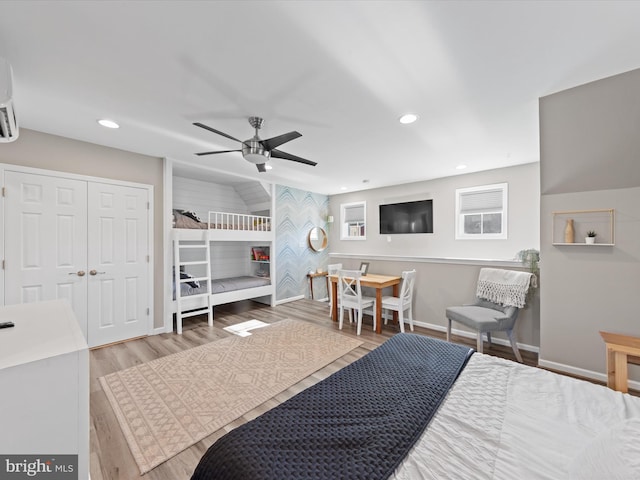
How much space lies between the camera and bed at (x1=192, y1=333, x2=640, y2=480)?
2.75 feet

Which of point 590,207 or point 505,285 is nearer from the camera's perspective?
point 590,207

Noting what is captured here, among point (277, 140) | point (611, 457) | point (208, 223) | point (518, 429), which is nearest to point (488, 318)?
point (518, 429)

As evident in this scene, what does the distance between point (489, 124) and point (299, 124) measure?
1983mm

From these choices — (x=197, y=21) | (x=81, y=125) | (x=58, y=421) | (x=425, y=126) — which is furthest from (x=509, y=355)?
(x=81, y=125)

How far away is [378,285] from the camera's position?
382cm

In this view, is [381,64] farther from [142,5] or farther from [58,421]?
[58,421]

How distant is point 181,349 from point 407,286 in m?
3.10

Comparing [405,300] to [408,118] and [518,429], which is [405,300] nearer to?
[408,118]

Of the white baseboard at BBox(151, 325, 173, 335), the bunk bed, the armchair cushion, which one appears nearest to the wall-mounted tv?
the armchair cushion

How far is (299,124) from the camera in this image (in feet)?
8.99

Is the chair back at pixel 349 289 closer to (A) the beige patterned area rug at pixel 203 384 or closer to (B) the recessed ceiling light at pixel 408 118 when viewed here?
(A) the beige patterned area rug at pixel 203 384

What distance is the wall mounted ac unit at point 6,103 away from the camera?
1.60 m

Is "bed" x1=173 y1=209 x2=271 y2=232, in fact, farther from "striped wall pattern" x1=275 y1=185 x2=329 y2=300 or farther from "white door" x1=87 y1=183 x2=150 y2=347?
"white door" x1=87 y1=183 x2=150 y2=347

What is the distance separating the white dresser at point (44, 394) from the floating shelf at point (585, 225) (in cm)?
331
